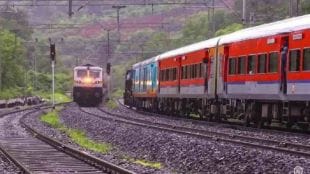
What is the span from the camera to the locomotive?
22047 millimetres

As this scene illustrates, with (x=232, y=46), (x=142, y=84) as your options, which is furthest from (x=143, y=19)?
(x=232, y=46)

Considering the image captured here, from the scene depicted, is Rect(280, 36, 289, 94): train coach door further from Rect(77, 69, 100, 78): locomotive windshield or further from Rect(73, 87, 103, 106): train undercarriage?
Rect(77, 69, 100, 78): locomotive windshield

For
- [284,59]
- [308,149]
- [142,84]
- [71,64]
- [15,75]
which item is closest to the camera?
[308,149]

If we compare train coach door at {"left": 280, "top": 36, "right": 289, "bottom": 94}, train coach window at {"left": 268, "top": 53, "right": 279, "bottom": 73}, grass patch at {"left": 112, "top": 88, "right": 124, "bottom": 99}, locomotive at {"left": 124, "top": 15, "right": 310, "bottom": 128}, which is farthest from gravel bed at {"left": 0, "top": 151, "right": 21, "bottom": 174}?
grass patch at {"left": 112, "top": 88, "right": 124, "bottom": 99}

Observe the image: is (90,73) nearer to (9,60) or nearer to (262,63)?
(9,60)

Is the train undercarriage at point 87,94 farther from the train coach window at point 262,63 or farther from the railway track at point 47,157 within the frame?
the train coach window at point 262,63

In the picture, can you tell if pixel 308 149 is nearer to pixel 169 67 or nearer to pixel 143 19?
pixel 169 67

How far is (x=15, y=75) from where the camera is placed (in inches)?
3565

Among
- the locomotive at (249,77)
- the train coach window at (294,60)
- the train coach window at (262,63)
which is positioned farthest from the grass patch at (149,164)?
the train coach window at (262,63)

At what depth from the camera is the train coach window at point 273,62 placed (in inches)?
928

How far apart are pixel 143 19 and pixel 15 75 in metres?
50.6

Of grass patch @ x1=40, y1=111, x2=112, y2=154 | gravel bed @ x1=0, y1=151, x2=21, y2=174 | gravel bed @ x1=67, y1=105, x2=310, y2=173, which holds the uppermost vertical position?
gravel bed @ x1=67, y1=105, x2=310, y2=173

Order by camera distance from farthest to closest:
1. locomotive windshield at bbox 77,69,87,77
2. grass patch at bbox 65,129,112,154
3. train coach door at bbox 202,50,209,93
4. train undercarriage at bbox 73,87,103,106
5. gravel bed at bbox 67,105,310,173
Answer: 1. locomotive windshield at bbox 77,69,87,77
2. train undercarriage at bbox 73,87,103,106
3. train coach door at bbox 202,50,209,93
4. grass patch at bbox 65,129,112,154
5. gravel bed at bbox 67,105,310,173

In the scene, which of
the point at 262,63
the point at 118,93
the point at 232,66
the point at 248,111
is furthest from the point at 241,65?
the point at 118,93
